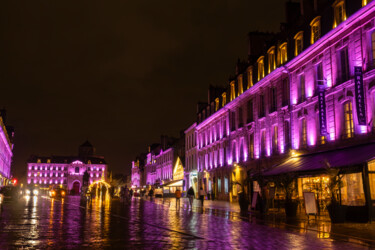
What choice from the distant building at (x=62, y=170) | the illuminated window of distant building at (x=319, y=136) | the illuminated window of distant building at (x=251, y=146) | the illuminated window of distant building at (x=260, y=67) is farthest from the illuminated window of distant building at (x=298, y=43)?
the distant building at (x=62, y=170)

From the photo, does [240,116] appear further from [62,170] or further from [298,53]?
[62,170]

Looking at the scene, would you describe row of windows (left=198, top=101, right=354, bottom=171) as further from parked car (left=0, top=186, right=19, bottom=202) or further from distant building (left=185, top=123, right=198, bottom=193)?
parked car (left=0, top=186, right=19, bottom=202)

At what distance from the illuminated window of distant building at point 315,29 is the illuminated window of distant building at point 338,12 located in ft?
5.54

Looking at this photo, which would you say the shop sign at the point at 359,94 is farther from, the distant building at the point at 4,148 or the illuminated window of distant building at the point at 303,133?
the distant building at the point at 4,148

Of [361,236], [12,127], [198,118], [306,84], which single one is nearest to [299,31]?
[306,84]

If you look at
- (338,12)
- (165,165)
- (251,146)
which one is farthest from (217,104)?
(165,165)

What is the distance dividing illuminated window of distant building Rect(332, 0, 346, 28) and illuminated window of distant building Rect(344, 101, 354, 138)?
4549 mm

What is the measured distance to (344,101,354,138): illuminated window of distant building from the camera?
2123 centimetres

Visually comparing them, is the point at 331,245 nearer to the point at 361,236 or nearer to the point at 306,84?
the point at 361,236

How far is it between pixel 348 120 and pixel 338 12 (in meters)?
6.05

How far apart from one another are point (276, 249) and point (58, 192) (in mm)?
55382

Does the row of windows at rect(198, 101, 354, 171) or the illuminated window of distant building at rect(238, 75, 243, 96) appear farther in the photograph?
the illuminated window of distant building at rect(238, 75, 243, 96)

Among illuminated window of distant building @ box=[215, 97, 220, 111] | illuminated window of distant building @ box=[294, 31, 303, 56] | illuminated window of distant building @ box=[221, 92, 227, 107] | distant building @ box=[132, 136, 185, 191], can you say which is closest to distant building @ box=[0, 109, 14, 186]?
distant building @ box=[132, 136, 185, 191]

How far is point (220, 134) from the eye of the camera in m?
44.2
